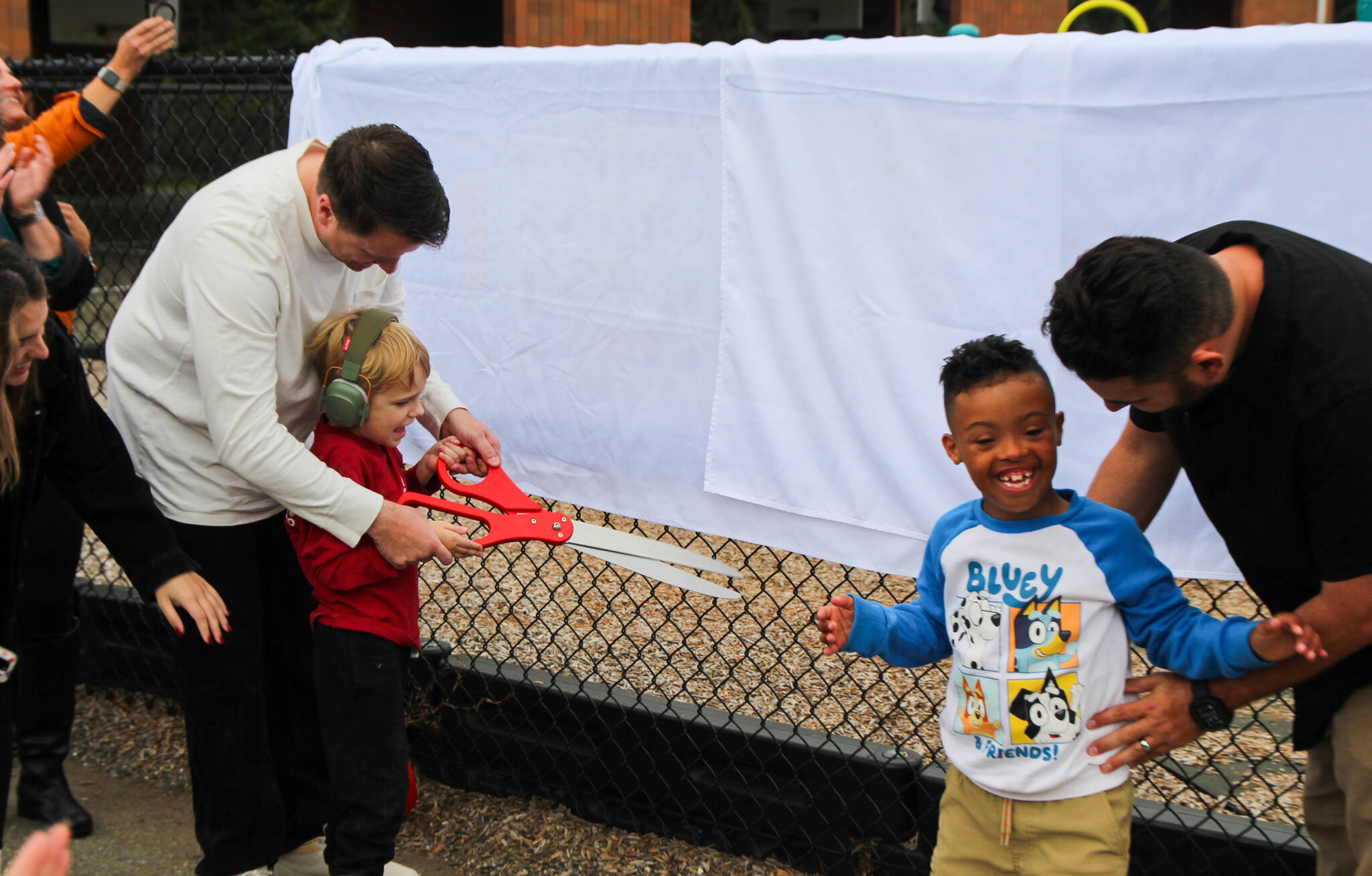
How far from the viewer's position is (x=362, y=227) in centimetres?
217

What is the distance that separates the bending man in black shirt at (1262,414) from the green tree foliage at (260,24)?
13064 mm

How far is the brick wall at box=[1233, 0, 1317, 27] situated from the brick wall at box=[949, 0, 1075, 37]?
85.6 inches

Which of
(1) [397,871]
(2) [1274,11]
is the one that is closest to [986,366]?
(1) [397,871]

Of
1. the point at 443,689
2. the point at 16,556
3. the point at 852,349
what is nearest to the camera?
the point at 16,556

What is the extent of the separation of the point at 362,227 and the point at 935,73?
1.24 metres

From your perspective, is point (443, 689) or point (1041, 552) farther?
point (443, 689)

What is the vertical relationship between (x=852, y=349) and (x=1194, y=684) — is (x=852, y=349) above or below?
above

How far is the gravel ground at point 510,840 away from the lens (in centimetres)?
303

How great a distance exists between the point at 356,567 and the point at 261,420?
1.17 feet

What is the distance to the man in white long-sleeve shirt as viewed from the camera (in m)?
2.21

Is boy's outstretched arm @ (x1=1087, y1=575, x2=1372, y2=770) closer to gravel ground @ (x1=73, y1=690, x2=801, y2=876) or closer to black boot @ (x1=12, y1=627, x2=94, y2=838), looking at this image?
gravel ground @ (x1=73, y1=690, x2=801, y2=876)

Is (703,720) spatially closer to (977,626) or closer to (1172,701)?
(977,626)

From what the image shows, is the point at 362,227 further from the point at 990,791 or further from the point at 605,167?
the point at 990,791

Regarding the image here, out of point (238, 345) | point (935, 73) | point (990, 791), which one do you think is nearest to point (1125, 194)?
point (935, 73)
